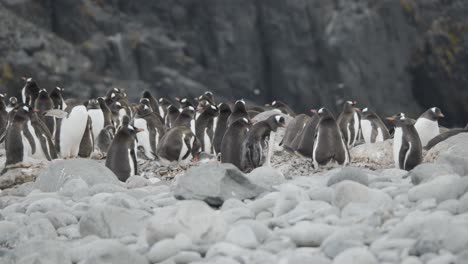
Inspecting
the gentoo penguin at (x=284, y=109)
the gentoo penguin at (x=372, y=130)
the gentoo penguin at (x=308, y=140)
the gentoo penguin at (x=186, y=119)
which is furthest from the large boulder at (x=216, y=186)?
the gentoo penguin at (x=284, y=109)

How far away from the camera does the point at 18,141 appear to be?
33.8ft

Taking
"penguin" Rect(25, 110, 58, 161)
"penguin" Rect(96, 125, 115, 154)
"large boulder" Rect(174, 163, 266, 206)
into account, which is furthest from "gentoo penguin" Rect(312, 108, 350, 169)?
"penguin" Rect(96, 125, 115, 154)

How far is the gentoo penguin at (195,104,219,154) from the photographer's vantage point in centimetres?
1188

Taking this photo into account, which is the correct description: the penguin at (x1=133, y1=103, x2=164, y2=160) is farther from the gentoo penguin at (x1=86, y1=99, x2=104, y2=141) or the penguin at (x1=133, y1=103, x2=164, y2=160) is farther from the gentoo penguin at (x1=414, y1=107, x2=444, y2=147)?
the gentoo penguin at (x1=414, y1=107, x2=444, y2=147)

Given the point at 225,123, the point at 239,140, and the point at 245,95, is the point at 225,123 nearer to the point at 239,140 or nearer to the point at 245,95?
the point at 239,140

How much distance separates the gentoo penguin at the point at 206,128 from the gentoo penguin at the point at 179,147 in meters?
0.97

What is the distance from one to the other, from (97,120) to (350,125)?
378 cm

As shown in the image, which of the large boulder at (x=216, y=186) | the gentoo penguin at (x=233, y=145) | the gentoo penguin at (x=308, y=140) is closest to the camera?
the large boulder at (x=216, y=186)

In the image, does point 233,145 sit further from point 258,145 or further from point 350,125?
point 350,125

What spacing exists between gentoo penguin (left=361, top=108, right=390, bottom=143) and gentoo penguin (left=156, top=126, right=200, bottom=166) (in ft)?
11.0

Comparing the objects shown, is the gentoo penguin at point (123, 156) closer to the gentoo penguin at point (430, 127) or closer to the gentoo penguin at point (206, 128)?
the gentoo penguin at point (206, 128)

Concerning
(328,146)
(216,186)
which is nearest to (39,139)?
(328,146)

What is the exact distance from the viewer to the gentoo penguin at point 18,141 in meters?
10.2

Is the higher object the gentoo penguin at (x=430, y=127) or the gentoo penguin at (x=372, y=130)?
the gentoo penguin at (x=430, y=127)
